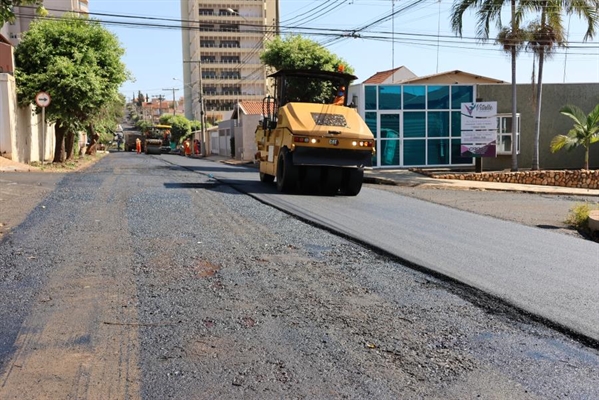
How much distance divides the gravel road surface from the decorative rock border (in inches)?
597

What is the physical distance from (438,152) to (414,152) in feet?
3.79

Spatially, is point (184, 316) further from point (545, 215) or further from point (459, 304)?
point (545, 215)

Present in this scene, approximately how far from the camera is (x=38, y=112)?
25.9 metres

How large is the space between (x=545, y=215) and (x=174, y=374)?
10888mm

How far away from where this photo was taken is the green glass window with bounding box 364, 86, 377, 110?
25.0 meters

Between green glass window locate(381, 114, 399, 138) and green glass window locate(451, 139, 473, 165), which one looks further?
green glass window locate(451, 139, 473, 165)

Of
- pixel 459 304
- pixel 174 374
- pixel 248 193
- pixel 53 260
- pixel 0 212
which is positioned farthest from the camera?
pixel 248 193

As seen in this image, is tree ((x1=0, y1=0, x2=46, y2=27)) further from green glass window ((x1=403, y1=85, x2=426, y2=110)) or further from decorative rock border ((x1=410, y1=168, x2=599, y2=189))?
green glass window ((x1=403, y1=85, x2=426, y2=110))

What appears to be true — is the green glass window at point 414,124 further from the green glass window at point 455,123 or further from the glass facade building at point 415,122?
the green glass window at point 455,123

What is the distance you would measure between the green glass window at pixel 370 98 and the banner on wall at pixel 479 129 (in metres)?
4.01

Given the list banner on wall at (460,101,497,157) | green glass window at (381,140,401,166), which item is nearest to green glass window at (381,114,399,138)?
green glass window at (381,140,401,166)

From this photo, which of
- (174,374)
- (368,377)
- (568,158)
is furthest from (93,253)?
(568,158)

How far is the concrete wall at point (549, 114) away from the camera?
86.0 feet

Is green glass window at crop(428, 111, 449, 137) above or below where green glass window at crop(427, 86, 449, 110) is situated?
below
